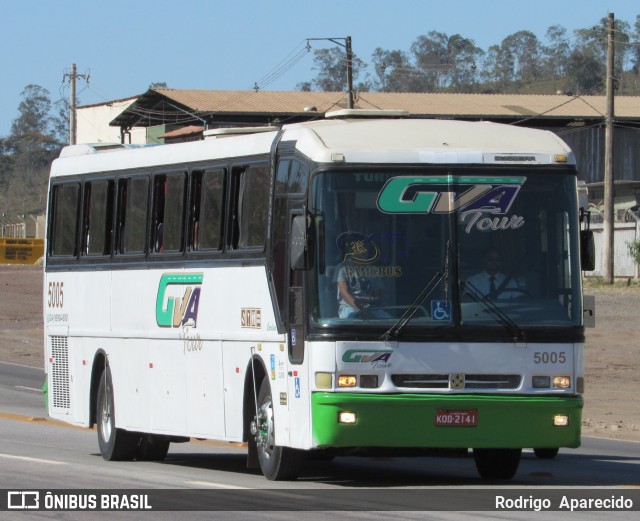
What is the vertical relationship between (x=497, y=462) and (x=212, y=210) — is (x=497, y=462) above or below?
below

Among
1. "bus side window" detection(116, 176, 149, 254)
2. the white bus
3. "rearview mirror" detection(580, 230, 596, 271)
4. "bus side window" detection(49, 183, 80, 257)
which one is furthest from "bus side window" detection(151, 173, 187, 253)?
"rearview mirror" detection(580, 230, 596, 271)

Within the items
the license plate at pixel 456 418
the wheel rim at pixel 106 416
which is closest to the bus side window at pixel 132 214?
the wheel rim at pixel 106 416

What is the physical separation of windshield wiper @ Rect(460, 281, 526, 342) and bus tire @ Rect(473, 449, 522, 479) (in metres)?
1.58

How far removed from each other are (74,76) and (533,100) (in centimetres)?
2790

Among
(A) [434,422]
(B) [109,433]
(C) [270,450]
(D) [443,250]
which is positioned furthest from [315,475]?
(B) [109,433]

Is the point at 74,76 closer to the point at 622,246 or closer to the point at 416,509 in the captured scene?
the point at 622,246

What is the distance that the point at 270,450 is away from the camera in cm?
1356

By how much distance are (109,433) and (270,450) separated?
167 inches

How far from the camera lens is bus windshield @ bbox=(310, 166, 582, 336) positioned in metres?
12.7

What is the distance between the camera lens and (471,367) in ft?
41.6

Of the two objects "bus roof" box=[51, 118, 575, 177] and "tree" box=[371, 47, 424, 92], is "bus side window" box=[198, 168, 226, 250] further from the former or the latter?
"tree" box=[371, 47, 424, 92]

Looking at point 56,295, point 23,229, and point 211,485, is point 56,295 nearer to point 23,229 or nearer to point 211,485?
point 211,485

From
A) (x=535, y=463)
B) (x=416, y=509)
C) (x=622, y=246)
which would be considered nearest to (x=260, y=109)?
(x=622, y=246)

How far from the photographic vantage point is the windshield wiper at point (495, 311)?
1275 cm
